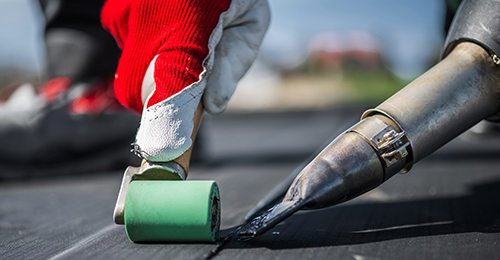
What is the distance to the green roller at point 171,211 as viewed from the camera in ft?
2.39

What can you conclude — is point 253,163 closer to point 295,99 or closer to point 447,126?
point 447,126

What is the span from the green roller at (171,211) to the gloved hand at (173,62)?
68mm

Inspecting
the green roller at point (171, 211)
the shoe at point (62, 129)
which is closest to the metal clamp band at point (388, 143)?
the green roller at point (171, 211)

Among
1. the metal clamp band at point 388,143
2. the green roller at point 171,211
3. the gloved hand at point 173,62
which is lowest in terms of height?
the green roller at point 171,211

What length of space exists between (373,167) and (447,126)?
7.8 inches

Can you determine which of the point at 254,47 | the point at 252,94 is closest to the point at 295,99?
the point at 252,94

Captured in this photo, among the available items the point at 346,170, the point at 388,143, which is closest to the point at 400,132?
the point at 388,143

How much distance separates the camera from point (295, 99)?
15.9m

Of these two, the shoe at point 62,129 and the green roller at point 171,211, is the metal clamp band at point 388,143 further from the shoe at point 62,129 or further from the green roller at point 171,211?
the shoe at point 62,129

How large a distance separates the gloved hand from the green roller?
0.07 m

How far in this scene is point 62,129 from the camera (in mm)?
1946

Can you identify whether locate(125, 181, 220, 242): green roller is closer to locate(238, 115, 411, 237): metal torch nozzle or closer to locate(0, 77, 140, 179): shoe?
locate(238, 115, 411, 237): metal torch nozzle

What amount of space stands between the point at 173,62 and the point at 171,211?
287mm

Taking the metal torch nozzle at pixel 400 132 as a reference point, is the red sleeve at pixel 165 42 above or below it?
above
